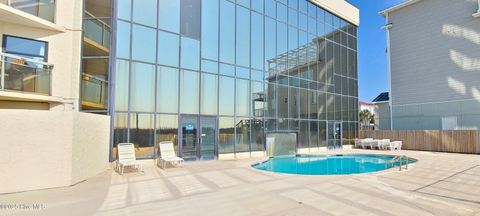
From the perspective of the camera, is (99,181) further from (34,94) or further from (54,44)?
(54,44)

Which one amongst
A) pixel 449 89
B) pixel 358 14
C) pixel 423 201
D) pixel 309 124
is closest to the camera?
pixel 423 201

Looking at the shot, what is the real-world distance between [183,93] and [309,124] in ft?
30.4

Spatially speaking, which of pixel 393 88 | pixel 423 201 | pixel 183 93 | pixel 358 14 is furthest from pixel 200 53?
pixel 393 88

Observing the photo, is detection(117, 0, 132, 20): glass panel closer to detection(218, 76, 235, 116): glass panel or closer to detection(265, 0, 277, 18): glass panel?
detection(218, 76, 235, 116): glass panel

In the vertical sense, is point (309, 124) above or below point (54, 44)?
below

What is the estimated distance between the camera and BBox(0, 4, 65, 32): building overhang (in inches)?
321

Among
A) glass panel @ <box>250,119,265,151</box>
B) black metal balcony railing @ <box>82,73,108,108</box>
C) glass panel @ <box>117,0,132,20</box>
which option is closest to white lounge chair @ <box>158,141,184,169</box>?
black metal balcony railing @ <box>82,73,108,108</box>

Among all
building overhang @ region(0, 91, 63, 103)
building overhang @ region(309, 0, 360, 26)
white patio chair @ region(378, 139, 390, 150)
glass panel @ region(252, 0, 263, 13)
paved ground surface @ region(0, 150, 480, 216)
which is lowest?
paved ground surface @ region(0, 150, 480, 216)

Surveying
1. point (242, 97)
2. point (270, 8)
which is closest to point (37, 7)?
point (242, 97)

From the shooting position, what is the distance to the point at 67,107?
31.9 ft

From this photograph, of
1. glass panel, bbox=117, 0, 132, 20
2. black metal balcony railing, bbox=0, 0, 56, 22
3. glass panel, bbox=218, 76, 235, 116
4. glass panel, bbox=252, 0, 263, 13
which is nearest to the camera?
black metal balcony railing, bbox=0, 0, 56, 22

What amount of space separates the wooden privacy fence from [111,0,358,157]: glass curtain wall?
133 inches

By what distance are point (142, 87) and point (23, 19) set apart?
4.39 m

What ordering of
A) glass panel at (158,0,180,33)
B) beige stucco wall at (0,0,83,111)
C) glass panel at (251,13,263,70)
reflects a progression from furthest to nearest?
glass panel at (251,13,263,70)
glass panel at (158,0,180,33)
beige stucco wall at (0,0,83,111)
